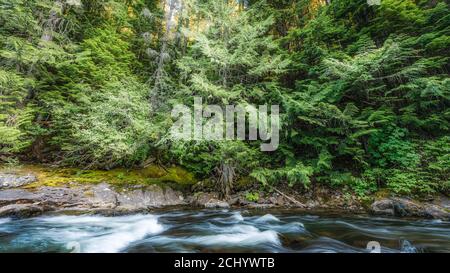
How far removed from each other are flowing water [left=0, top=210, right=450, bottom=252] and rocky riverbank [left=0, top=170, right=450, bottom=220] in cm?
55

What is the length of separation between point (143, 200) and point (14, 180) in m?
3.89

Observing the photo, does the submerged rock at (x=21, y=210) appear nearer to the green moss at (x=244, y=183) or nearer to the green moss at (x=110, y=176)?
the green moss at (x=110, y=176)

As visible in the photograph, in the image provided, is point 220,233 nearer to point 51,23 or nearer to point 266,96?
point 266,96

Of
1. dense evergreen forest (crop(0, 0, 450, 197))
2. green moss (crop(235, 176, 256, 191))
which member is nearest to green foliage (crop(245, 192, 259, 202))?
green moss (crop(235, 176, 256, 191))

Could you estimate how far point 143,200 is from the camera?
27.0 feet

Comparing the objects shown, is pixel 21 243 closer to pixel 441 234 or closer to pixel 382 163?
pixel 441 234

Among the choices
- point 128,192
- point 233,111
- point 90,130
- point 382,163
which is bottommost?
point 128,192

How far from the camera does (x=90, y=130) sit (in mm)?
8109

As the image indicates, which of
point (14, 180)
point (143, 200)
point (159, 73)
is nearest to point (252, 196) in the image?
point (143, 200)

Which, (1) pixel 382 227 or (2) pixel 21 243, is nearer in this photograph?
(2) pixel 21 243

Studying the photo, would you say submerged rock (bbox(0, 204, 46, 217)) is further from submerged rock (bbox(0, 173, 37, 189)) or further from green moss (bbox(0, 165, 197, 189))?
submerged rock (bbox(0, 173, 37, 189))

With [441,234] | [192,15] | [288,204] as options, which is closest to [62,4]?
[192,15]

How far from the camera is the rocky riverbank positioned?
674cm

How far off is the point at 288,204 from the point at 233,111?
13.2ft
